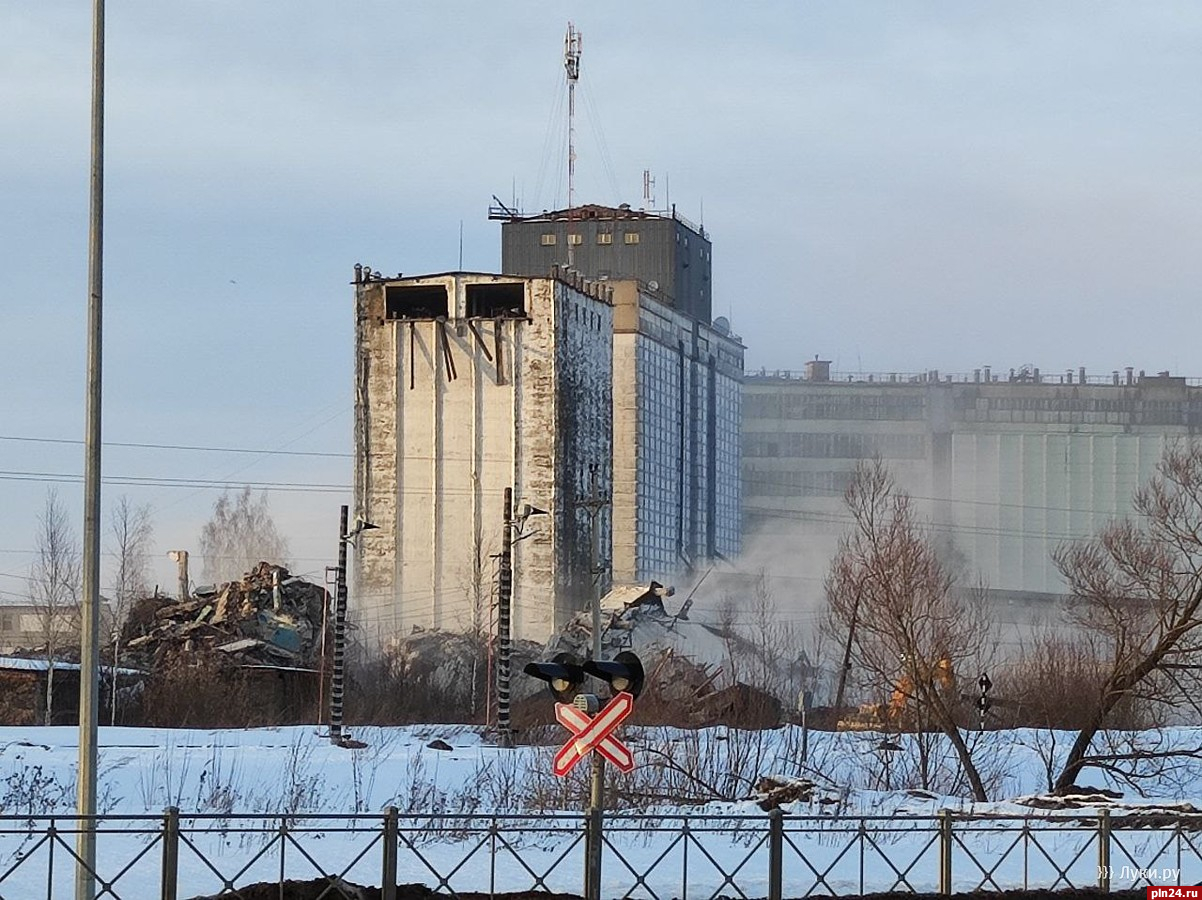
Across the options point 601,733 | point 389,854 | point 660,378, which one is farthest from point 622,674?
point 660,378

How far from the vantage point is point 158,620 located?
54781 mm

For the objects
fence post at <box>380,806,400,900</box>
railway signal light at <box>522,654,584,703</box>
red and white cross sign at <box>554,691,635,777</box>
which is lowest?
fence post at <box>380,806,400,900</box>

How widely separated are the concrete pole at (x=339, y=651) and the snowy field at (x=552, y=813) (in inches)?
21.2

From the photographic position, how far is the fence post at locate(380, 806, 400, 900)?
14.6 meters

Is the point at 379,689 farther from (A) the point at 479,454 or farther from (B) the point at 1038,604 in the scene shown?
(B) the point at 1038,604

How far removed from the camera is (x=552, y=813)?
74.5ft

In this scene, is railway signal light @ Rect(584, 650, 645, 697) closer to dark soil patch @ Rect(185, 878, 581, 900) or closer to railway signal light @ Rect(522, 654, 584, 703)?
railway signal light @ Rect(522, 654, 584, 703)

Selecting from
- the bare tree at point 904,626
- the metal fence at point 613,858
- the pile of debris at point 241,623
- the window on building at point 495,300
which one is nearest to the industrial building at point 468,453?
the window on building at point 495,300

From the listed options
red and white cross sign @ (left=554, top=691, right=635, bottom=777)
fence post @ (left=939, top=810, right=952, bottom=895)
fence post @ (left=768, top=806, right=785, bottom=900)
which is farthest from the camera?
fence post @ (left=939, top=810, right=952, bottom=895)

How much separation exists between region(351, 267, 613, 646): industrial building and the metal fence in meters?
35.9

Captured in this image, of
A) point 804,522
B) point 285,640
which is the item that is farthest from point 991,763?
point 804,522

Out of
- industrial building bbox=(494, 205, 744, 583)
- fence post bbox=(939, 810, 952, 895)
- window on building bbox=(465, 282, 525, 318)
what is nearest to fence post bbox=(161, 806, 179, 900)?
fence post bbox=(939, 810, 952, 895)

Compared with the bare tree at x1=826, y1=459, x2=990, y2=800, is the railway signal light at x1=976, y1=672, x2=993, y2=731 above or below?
below

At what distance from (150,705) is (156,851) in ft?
83.5
